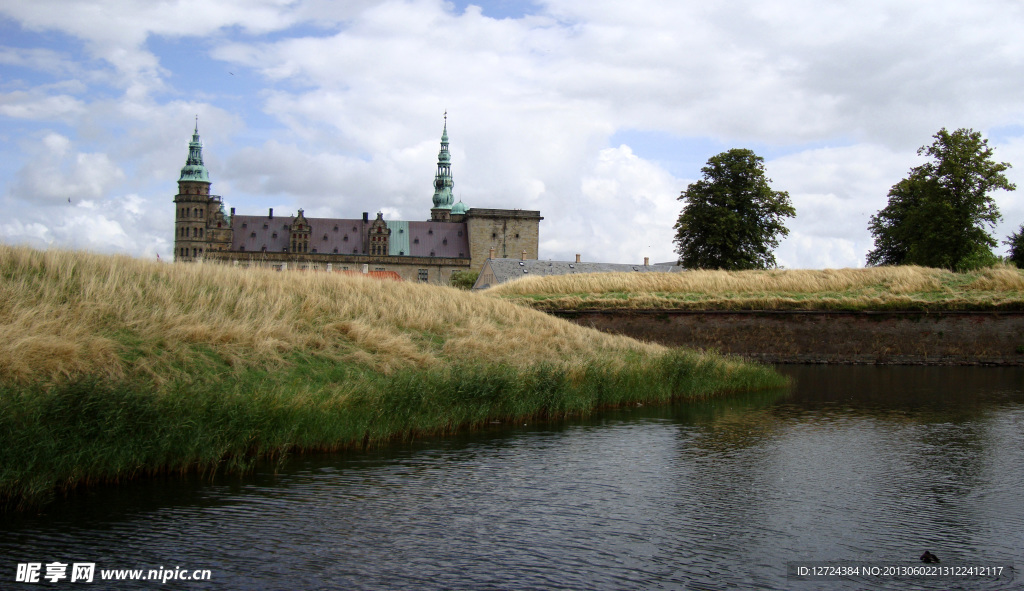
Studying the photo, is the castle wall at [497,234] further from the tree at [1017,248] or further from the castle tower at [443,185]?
the tree at [1017,248]

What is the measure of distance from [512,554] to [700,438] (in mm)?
7636

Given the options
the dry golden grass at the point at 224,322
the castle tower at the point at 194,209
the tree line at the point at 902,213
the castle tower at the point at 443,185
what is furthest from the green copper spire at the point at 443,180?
the dry golden grass at the point at 224,322

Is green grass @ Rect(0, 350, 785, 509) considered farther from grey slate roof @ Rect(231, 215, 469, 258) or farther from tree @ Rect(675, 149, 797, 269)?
grey slate roof @ Rect(231, 215, 469, 258)

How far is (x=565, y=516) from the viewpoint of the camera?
1011 cm

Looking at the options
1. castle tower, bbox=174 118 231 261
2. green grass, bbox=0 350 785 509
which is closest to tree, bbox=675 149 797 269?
green grass, bbox=0 350 785 509

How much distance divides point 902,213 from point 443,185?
8340cm

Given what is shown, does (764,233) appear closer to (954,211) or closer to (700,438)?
(954,211)

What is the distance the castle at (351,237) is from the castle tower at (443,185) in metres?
12.2

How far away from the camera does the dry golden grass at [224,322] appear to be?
563 inches

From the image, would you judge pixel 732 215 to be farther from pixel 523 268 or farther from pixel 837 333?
pixel 523 268

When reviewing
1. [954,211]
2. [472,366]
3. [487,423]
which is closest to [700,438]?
[487,423]

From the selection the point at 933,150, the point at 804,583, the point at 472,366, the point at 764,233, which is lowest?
the point at 804,583

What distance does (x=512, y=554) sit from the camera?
8.73 meters

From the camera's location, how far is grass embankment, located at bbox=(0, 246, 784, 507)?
10.9 meters
